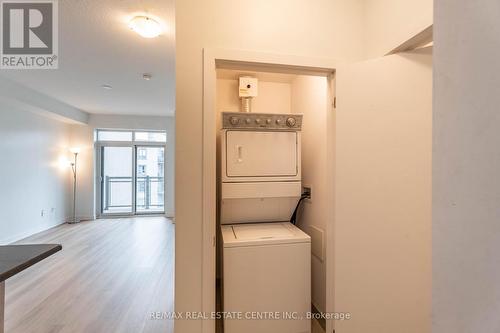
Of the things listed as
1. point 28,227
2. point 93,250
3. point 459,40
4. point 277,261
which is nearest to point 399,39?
point 459,40

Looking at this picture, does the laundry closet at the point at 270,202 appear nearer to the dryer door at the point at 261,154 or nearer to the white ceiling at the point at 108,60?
the dryer door at the point at 261,154

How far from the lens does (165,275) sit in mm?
2936

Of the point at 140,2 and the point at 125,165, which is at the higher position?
the point at 140,2

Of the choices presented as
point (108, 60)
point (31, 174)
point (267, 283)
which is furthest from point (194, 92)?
point (31, 174)

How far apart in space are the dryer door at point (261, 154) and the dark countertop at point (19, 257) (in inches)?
47.9

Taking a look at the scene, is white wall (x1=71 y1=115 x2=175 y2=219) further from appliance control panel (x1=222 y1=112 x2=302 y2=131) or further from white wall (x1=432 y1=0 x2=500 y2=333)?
white wall (x1=432 y1=0 x2=500 y2=333)

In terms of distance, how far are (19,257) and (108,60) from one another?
2.76 metres

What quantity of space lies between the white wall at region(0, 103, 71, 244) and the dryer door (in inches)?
170

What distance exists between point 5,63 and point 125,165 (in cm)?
370

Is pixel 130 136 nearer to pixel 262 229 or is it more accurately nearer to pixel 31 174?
pixel 31 174

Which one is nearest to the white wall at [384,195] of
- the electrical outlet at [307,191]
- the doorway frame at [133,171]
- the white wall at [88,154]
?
the electrical outlet at [307,191]

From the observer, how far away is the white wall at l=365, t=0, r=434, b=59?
120 cm

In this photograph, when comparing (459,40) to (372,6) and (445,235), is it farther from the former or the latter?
(372,6)

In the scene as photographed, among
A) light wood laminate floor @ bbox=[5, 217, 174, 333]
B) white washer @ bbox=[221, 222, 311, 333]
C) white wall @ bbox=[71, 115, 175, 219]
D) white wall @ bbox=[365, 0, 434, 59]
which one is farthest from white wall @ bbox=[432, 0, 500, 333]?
white wall @ bbox=[71, 115, 175, 219]
